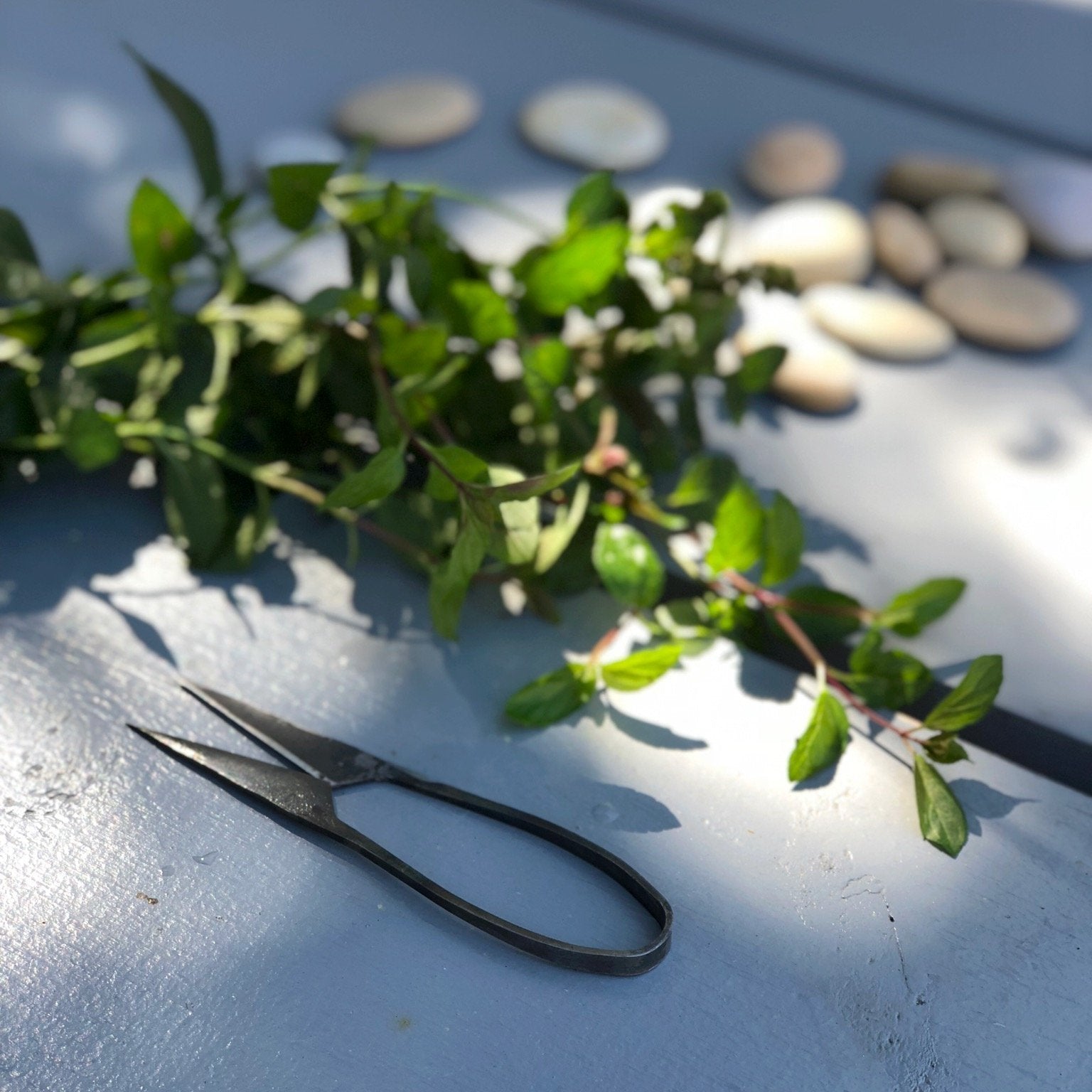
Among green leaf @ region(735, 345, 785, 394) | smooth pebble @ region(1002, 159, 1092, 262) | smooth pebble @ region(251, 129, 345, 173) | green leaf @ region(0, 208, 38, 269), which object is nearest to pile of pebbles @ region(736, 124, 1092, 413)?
smooth pebble @ region(1002, 159, 1092, 262)

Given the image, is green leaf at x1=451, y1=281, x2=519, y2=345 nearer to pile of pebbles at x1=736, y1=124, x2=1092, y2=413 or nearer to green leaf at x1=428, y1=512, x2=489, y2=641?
green leaf at x1=428, y1=512, x2=489, y2=641

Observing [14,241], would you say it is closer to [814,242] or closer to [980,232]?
[814,242]

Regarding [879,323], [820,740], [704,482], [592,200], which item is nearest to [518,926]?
[820,740]

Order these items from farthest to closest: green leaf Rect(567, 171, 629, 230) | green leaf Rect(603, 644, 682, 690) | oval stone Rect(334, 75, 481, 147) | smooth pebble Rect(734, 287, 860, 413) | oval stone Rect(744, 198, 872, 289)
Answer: oval stone Rect(334, 75, 481, 147) → oval stone Rect(744, 198, 872, 289) → smooth pebble Rect(734, 287, 860, 413) → green leaf Rect(567, 171, 629, 230) → green leaf Rect(603, 644, 682, 690)

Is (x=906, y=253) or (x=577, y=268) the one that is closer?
(x=577, y=268)

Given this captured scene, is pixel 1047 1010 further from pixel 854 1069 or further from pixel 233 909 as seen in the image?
pixel 233 909

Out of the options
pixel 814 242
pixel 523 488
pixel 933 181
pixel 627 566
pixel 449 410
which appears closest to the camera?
pixel 523 488
